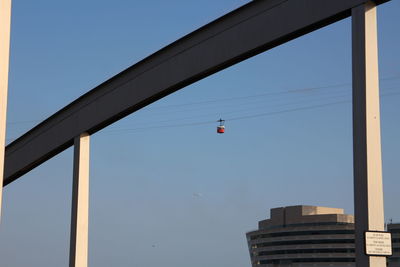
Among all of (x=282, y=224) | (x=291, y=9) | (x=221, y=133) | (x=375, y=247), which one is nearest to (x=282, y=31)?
(x=291, y=9)

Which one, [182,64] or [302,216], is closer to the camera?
[182,64]

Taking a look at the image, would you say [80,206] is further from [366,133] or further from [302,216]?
[302,216]

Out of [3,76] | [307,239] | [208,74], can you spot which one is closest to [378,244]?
[208,74]

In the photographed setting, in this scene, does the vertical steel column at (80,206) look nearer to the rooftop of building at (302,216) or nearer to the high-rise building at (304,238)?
the high-rise building at (304,238)

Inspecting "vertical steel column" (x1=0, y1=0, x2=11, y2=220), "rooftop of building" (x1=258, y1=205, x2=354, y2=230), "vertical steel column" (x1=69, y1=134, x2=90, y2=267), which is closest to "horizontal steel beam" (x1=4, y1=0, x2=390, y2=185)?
"vertical steel column" (x1=69, y1=134, x2=90, y2=267)

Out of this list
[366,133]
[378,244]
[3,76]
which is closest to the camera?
[3,76]

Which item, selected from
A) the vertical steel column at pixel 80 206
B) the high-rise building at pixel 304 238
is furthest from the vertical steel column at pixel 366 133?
the high-rise building at pixel 304 238
